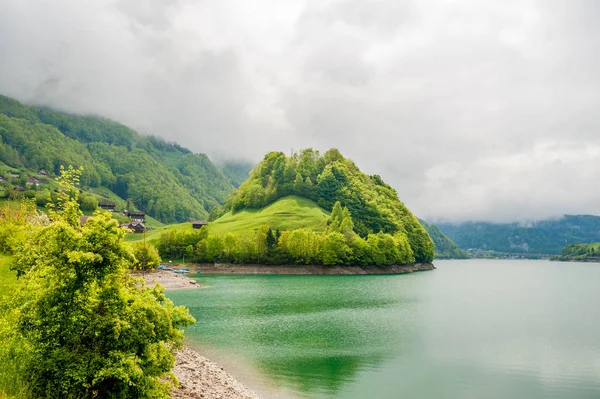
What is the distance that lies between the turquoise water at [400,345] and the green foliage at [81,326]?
1680 centimetres

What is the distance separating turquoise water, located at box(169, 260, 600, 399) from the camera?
36281 mm

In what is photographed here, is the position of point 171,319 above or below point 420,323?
above

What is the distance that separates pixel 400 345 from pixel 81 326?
132 feet

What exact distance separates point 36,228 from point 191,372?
1870 centimetres

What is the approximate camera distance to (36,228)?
20.7 m

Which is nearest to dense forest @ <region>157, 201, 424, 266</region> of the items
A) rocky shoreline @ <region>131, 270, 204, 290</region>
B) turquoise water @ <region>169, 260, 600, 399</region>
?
rocky shoreline @ <region>131, 270, 204, 290</region>

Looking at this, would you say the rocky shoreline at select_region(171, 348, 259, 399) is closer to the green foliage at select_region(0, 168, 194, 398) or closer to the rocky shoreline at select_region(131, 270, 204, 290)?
the green foliage at select_region(0, 168, 194, 398)

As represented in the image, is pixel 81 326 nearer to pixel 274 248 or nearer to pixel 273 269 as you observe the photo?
pixel 273 269

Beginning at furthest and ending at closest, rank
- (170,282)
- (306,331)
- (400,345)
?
(170,282) < (306,331) < (400,345)

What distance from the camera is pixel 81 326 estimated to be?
1858 centimetres

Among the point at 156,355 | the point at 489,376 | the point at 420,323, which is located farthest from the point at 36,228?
the point at 420,323

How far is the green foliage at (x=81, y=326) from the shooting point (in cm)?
1812

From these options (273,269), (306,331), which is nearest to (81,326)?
(306,331)

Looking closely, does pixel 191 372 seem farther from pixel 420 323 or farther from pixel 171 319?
pixel 420 323
